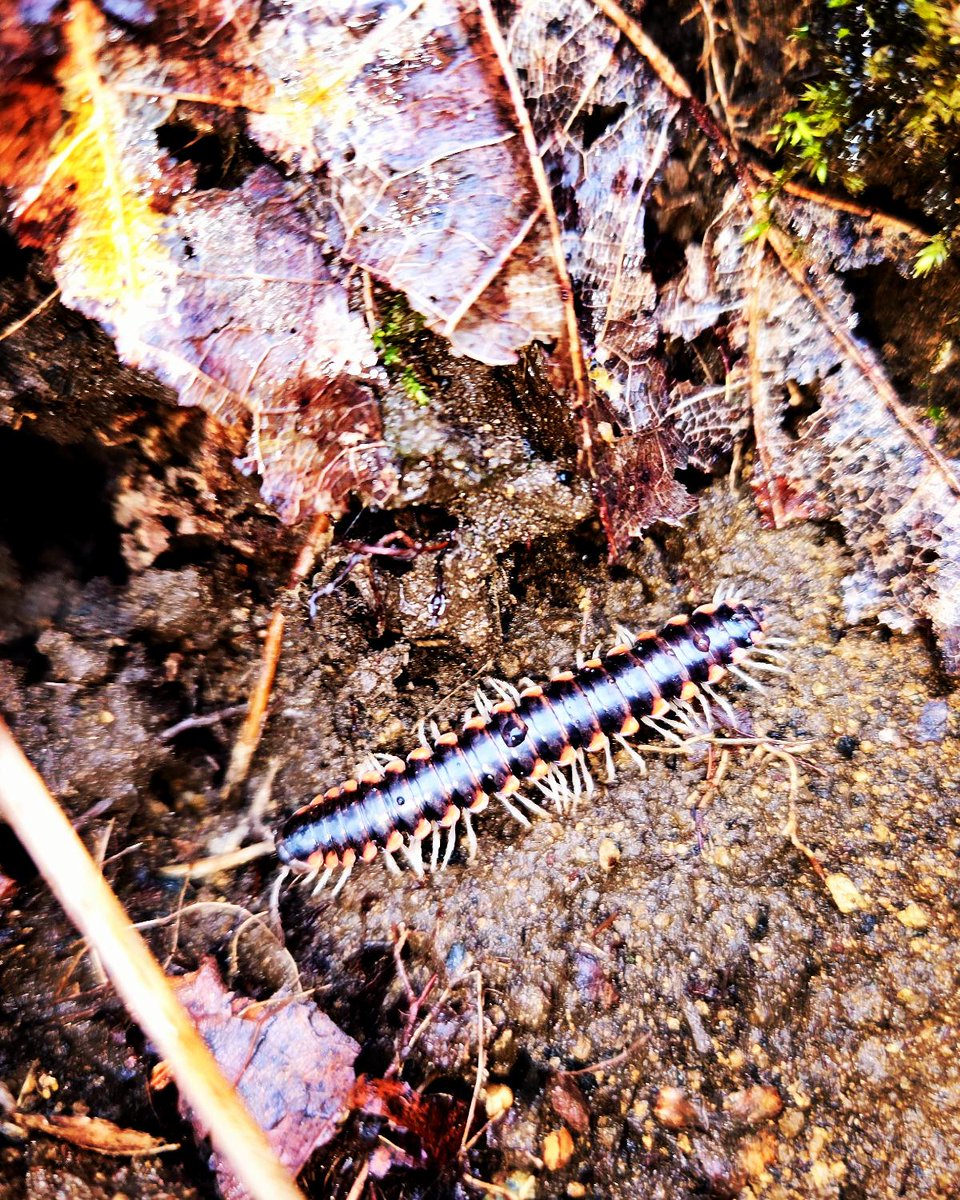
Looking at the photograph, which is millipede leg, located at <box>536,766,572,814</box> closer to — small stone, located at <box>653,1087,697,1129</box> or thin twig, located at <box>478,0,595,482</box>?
small stone, located at <box>653,1087,697,1129</box>

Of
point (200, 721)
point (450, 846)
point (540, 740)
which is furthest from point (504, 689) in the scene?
point (200, 721)

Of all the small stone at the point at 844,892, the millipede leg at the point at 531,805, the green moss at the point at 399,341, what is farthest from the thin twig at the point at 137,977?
the small stone at the point at 844,892

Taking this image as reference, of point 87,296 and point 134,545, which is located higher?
point 87,296

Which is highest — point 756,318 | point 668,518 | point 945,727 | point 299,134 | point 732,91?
point 299,134

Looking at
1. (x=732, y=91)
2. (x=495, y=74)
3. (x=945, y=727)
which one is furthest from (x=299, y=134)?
(x=945, y=727)

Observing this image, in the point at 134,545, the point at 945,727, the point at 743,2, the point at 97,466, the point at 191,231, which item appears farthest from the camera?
the point at 134,545

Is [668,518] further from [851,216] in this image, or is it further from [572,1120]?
[572,1120]

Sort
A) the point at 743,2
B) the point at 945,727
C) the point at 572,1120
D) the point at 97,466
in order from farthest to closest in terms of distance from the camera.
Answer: the point at 97,466
the point at 945,727
the point at 572,1120
the point at 743,2
